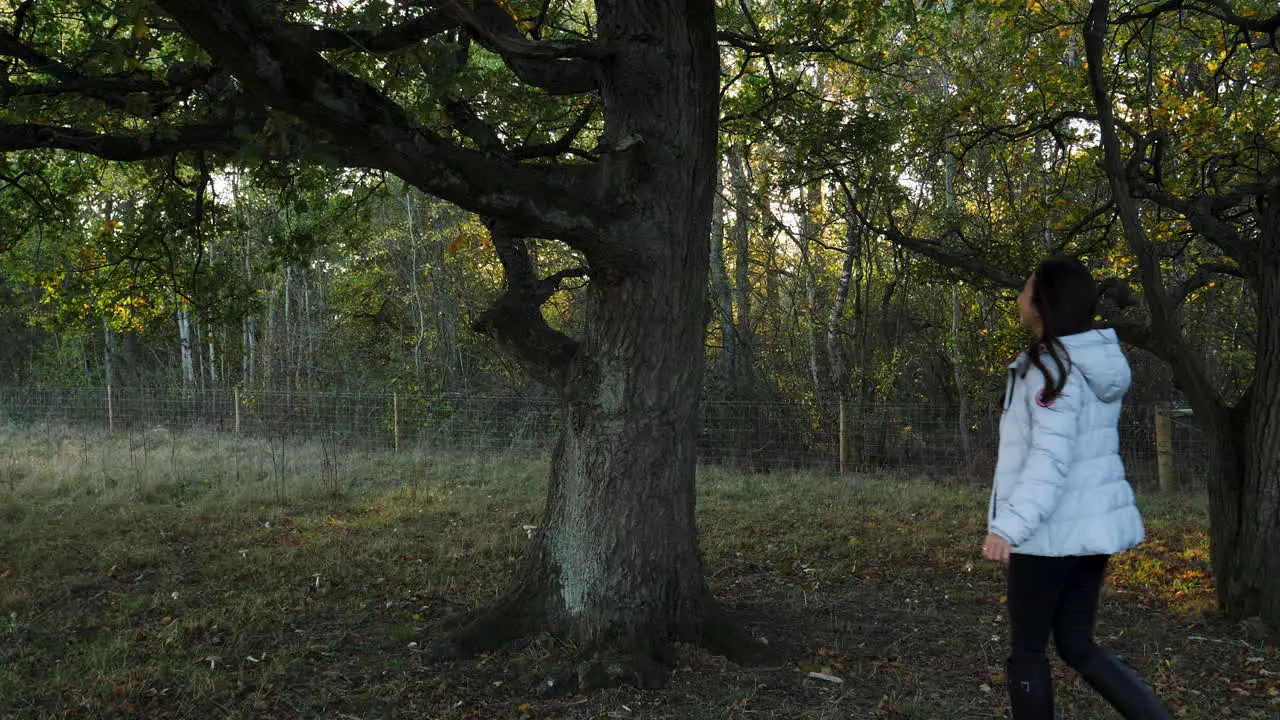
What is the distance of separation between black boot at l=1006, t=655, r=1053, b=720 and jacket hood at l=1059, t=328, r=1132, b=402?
0.91 metres

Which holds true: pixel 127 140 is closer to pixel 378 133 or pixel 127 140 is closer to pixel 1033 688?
pixel 378 133

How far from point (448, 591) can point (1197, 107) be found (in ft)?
28.2

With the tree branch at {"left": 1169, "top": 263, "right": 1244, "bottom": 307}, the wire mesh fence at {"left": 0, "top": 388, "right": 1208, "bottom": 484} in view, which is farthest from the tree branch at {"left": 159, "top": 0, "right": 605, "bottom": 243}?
the wire mesh fence at {"left": 0, "top": 388, "right": 1208, "bottom": 484}

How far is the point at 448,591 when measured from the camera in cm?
607

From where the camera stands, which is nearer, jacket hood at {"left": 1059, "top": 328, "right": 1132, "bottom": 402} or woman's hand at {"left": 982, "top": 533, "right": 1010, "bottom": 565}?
woman's hand at {"left": 982, "top": 533, "right": 1010, "bottom": 565}

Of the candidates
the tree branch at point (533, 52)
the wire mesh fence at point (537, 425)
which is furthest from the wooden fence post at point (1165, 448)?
the tree branch at point (533, 52)

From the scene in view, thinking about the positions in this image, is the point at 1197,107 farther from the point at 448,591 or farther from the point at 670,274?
the point at 448,591

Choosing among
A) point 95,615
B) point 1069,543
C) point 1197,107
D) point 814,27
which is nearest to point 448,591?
point 95,615

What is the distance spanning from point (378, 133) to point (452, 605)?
335cm

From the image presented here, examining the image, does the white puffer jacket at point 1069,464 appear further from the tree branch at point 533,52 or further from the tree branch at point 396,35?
the tree branch at point 396,35

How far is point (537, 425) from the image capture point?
1437 cm

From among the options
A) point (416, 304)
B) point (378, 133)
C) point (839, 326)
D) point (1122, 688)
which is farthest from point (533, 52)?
point (416, 304)

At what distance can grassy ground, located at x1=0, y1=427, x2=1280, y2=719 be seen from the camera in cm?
410

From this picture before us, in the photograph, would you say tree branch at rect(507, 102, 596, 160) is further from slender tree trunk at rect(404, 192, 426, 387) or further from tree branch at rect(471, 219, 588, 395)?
slender tree trunk at rect(404, 192, 426, 387)
